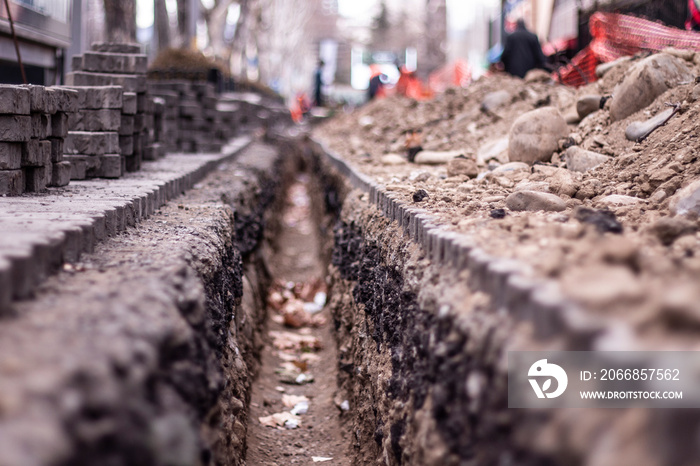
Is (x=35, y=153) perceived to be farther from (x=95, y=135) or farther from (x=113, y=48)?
(x=113, y=48)

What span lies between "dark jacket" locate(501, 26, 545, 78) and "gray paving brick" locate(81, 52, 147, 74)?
652 centimetres

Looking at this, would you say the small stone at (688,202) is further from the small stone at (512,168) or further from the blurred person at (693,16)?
the blurred person at (693,16)

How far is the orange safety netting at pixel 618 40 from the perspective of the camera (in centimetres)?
890

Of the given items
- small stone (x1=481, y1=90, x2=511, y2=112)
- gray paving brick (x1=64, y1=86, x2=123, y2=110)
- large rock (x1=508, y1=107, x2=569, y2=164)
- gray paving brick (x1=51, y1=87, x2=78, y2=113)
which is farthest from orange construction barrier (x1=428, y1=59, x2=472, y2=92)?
gray paving brick (x1=51, y1=87, x2=78, y2=113)

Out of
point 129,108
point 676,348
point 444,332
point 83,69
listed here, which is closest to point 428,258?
point 444,332

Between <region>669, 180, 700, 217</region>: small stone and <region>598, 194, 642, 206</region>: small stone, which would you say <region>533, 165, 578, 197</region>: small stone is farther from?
<region>669, 180, 700, 217</region>: small stone

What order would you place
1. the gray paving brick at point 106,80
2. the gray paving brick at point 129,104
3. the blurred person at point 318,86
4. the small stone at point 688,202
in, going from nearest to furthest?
1. the small stone at point 688,202
2. the gray paving brick at point 129,104
3. the gray paving brick at point 106,80
4. the blurred person at point 318,86

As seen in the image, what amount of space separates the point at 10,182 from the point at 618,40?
8247mm

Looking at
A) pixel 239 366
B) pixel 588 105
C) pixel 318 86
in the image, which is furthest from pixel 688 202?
pixel 318 86

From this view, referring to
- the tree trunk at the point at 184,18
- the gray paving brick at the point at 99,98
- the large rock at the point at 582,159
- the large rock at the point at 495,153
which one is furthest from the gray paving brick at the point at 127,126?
the tree trunk at the point at 184,18

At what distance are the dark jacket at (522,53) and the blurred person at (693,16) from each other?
85.2 inches

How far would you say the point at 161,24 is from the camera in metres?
15.4

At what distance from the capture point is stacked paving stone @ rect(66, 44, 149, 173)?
19.6 ft

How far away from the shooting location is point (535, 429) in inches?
65.8
